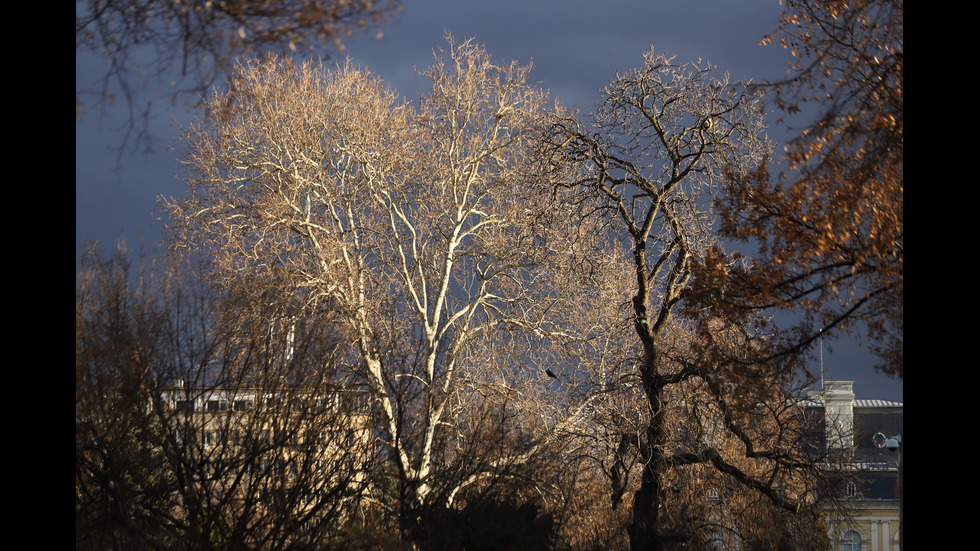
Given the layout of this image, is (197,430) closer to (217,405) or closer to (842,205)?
(217,405)

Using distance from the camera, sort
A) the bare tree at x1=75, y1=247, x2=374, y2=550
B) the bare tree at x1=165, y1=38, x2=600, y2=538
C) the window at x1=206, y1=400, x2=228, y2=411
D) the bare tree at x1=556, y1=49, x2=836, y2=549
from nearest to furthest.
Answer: the bare tree at x1=75, y1=247, x2=374, y2=550 < the window at x1=206, y1=400, x2=228, y2=411 < the bare tree at x1=556, y1=49, x2=836, y2=549 < the bare tree at x1=165, y1=38, x2=600, y2=538

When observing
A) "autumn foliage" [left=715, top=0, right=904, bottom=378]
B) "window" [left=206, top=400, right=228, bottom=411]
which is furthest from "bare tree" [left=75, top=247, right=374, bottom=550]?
"autumn foliage" [left=715, top=0, right=904, bottom=378]

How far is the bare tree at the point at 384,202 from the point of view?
20.3m

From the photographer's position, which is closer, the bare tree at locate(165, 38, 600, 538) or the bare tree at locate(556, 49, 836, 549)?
the bare tree at locate(556, 49, 836, 549)

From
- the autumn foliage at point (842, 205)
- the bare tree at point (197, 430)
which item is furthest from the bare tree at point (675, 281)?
the bare tree at point (197, 430)

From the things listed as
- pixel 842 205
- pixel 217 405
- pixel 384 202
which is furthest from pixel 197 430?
pixel 384 202

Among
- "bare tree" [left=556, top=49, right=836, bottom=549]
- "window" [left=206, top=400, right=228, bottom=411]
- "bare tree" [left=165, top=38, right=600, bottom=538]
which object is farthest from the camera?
"bare tree" [left=165, top=38, right=600, bottom=538]

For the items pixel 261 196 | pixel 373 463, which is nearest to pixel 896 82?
pixel 373 463

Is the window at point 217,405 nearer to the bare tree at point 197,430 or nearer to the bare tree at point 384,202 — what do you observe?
the bare tree at point 197,430

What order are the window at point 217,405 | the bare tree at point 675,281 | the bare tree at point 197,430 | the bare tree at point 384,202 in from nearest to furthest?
the bare tree at point 197,430
the window at point 217,405
the bare tree at point 675,281
the bare tree at point 384,202

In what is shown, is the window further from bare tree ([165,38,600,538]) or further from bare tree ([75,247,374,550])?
bare tree ([165,38,600,538])

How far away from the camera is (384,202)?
21.6 meters

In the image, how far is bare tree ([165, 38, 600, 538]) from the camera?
2027cm
